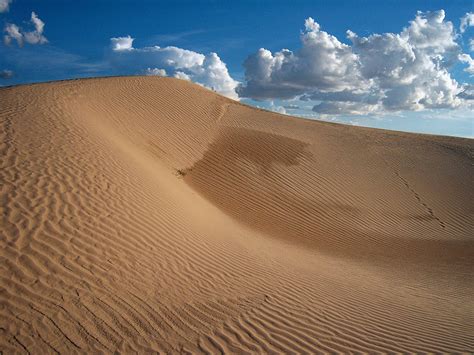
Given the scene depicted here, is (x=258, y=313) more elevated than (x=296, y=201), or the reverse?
(x=296, y=201)

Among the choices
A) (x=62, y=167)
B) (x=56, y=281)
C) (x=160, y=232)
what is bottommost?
(x=56, y=281)

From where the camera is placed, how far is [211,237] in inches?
346

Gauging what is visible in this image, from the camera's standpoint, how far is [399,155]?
20.0 m

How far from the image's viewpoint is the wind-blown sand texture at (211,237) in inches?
192

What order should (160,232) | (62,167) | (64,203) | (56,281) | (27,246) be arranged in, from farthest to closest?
(62,167), (160,232), (64,203), (27,246), (56,281)

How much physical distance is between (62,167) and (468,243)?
13602 mm

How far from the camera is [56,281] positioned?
504 centimetres

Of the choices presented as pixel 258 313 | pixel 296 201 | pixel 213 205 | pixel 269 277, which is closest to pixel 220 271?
pixel 269 277

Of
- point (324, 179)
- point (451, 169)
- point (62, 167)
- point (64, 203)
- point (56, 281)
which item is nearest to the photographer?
point (56, 281)

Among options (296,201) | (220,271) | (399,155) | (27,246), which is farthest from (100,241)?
(399,155)

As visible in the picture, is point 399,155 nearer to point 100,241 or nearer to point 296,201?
point 296,201

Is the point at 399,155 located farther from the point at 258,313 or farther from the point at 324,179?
the point at 258,313

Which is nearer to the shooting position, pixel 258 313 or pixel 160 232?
pixel 258 313

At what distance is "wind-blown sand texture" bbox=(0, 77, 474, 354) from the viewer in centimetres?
487
